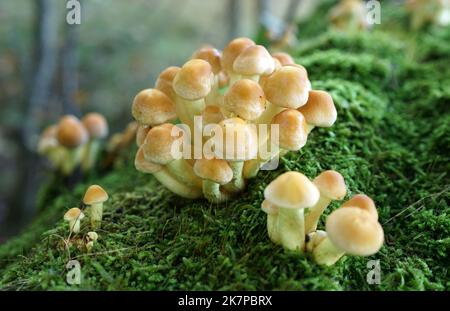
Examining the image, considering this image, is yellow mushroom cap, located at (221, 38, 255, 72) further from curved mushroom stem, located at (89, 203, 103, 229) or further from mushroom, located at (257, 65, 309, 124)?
curved mushroom stem, located at (89, 203, 103, 229)

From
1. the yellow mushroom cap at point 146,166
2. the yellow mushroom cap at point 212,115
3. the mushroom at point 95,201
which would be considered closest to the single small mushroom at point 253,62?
the yellow mushroom cap at point 212,115

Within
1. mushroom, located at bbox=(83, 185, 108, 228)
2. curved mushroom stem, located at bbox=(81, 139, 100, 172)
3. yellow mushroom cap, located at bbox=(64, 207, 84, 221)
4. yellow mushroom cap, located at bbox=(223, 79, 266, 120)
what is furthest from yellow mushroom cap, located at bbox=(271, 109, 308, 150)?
curved mushroom stem, located at bbox=(81, 139, 100, 172)

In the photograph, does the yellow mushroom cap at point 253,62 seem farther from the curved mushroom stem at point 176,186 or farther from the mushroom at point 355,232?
the mushroom at point 355,232
